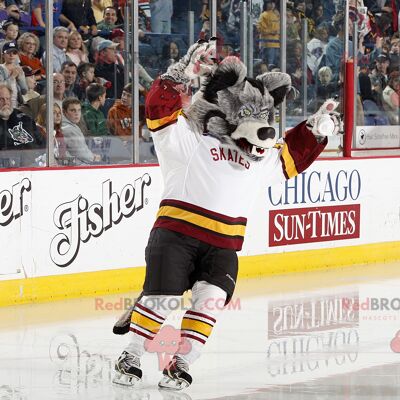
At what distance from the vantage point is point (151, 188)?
8734 millimetres

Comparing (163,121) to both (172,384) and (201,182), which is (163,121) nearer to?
(201,182)

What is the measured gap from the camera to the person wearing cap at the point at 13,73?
7.90 metres

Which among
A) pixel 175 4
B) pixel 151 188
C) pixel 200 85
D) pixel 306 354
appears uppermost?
pixel 175 4

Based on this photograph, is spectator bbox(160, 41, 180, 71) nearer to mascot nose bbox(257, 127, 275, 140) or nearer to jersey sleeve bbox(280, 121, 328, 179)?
jersey sleeve bbox(280, 121, 328, 179)

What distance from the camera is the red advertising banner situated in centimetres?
970

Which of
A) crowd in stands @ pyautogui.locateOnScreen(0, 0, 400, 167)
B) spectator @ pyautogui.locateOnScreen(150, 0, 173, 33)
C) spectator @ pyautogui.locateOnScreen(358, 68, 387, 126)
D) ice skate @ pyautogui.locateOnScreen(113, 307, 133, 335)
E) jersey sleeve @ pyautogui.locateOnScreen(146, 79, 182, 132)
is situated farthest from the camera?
spectator @ pyautogui.locateOnScreen(358, 68, 387, 126)

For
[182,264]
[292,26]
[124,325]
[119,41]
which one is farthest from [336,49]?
[182,264]

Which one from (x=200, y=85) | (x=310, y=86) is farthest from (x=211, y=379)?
(x=310, y=86)

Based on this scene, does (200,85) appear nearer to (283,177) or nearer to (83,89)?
(283,177)

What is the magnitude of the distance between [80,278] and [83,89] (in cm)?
135

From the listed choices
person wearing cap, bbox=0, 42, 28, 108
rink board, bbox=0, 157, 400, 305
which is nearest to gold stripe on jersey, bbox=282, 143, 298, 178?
rink board, bbox=0, 157, 400, 305

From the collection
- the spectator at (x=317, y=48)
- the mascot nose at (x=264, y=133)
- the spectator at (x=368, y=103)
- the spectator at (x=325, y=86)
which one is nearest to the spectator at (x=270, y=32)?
the spectator at (x=317, y=48)

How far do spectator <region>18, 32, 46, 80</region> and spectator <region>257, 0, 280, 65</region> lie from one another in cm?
241

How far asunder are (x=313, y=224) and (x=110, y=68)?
232 centimetres
